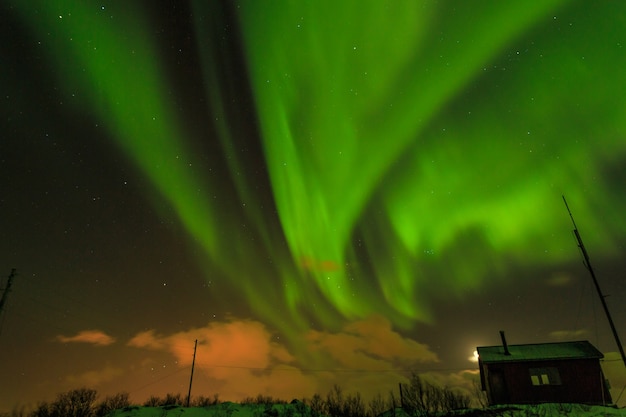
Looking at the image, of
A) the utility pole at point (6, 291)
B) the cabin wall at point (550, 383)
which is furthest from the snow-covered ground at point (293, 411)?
the utility pole at point (6, 291)

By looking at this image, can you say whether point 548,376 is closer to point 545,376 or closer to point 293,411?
point 545,376

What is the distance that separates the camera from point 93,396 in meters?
55.0

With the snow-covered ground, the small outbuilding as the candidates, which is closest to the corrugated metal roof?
the small outbuilding

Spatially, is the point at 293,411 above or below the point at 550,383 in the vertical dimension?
below

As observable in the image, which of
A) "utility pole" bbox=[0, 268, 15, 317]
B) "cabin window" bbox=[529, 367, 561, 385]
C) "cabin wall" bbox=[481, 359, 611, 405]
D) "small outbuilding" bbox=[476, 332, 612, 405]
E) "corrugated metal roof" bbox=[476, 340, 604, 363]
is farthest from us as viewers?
"corrugated metal roof" bbox=[476, 340, 604, 363]

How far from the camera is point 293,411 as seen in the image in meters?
39.4

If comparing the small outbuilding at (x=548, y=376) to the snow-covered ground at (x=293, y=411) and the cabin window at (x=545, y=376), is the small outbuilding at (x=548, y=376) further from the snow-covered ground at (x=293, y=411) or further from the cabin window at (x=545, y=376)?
the snow-covered ground at (x=293, y=411)

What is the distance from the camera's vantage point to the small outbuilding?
3547 cm

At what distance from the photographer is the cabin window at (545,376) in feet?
119

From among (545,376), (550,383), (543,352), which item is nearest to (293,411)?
(545,376)

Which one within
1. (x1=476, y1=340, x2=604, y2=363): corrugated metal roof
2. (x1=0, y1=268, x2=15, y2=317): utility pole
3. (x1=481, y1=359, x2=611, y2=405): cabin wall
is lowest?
(x1=481, y1=359, x2=611, y2=405): cabin wall

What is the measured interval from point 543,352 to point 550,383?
3.07m

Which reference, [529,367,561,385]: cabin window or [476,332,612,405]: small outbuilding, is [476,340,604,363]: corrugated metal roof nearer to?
[476,332,612,405]: small outbuilding

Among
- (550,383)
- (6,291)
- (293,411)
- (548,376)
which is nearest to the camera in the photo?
(6,291)
